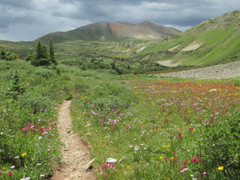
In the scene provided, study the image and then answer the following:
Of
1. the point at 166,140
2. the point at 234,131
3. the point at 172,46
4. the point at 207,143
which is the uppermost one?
the point at 172,46

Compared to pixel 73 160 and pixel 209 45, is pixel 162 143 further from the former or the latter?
pixel 209 45

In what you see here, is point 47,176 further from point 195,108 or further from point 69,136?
point 195,108

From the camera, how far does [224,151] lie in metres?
3.42

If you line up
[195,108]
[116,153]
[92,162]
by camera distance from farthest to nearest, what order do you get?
[195,108]
[116,153]
[92,162]

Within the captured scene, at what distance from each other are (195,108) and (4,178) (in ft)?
33.4

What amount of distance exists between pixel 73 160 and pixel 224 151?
496 centimetres

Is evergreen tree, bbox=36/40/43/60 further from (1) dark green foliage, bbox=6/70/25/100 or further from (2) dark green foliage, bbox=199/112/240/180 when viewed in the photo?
(2) dark green foliage, bbox=199/112/240/180

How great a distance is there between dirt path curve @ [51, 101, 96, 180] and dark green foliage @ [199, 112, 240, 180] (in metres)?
3.30

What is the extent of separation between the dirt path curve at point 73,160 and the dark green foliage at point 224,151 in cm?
330

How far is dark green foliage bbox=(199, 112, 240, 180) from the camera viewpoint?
129 inches

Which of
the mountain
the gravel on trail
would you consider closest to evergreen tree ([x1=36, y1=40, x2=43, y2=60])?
the gravel on trail

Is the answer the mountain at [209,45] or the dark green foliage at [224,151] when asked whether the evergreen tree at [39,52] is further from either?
the mountain at [209,45]

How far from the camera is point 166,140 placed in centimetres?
625

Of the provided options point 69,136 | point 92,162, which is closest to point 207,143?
point 92,162
